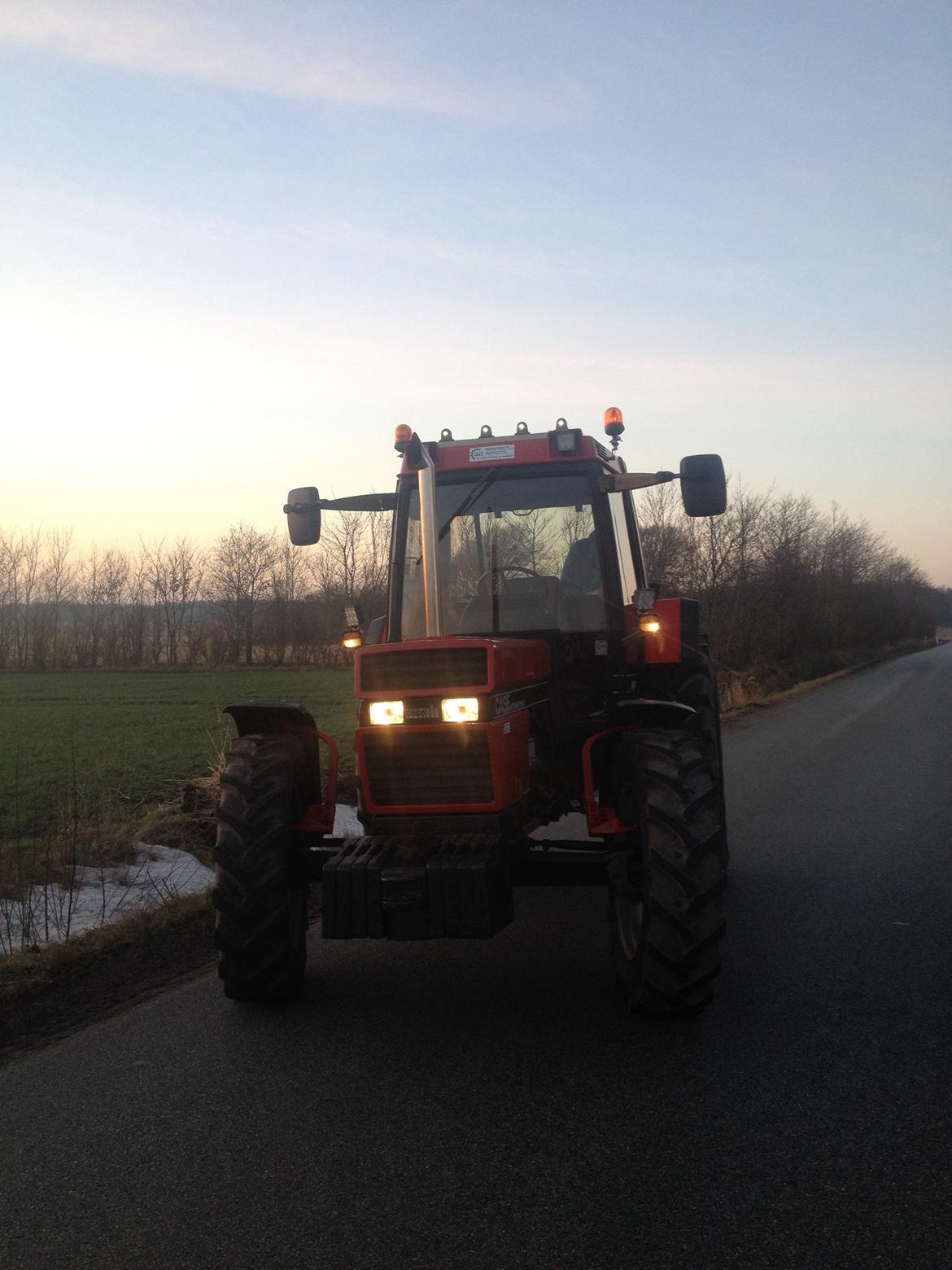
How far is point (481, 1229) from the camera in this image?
2738 millimetres

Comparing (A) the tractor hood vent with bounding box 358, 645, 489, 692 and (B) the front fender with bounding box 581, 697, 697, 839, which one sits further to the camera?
(B) the front fender with bounding box 581, 697, 697, 839

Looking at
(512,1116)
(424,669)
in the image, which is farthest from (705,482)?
(512,1116)

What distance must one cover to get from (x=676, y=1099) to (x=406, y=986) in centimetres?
160

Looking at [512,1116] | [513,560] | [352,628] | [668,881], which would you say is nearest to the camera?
[512,1116]

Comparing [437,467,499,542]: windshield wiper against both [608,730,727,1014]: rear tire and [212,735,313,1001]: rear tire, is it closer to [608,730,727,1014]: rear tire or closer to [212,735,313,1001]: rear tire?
[212,735,313,1001]: rear tire

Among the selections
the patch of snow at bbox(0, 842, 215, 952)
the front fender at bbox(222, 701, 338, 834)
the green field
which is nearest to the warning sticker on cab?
→ the front fender at bbox(222, 701, 338, 834)

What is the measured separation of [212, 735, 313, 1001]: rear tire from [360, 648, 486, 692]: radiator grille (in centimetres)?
64

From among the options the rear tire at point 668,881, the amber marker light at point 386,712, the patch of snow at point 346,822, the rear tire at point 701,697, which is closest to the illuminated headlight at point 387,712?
the amber marker light at point 386,712

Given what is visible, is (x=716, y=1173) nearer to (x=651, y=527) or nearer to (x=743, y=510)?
(x=651, y=527)

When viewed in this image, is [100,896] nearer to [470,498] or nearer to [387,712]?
[387,712]

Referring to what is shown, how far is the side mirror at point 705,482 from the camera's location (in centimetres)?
526

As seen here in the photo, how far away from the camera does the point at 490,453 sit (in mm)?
5578

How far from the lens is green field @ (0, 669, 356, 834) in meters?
11.6

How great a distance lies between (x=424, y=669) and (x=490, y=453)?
1618 mm
